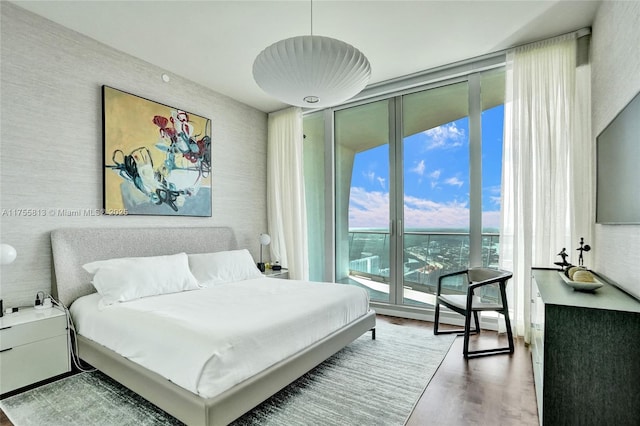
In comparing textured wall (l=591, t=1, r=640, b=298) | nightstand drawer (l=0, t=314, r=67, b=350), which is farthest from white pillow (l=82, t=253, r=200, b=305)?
textured wall (l=591, t=1, r=640, b=298)

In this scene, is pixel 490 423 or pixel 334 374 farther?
pixel 334 374

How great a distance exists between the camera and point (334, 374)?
8.26ft

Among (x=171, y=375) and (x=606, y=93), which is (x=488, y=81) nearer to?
(x=606, y=93)

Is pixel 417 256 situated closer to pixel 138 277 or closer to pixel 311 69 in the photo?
pixel 311 69

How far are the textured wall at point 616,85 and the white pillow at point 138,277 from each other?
326cm

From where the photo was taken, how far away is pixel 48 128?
111 inches

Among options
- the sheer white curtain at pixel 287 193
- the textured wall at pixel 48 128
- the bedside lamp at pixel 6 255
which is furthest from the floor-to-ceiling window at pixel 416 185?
the bedside lamp at pixel 6 255

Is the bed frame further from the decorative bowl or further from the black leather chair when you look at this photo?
the decorative bowl

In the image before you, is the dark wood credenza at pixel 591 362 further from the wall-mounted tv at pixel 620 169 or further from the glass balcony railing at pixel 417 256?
the glass balcony railing at pixel 417 256

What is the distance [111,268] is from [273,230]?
2456 millimetres

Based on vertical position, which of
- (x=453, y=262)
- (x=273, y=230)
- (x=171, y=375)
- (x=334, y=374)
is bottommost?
(x=334, y=374)

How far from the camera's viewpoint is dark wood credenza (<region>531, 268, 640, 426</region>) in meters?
1.56

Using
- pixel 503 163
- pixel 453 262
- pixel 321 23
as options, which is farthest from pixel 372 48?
pixel 453 262

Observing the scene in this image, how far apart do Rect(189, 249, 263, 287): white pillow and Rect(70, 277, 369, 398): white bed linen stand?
34 cm
